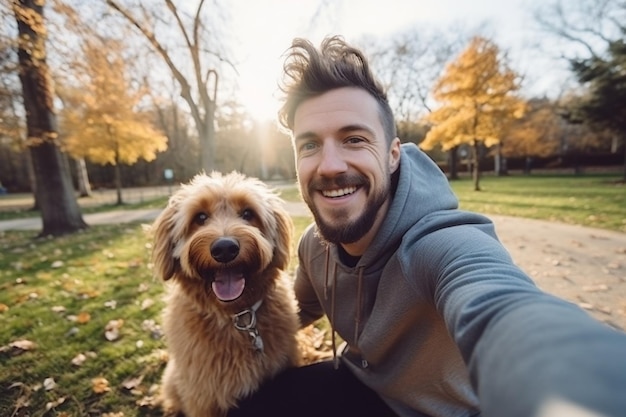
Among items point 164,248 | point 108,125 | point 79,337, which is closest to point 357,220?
point 164,248

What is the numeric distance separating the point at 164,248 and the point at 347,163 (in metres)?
1.70

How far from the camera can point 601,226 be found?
8031 millimetres

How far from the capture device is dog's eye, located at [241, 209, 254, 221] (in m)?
2.85

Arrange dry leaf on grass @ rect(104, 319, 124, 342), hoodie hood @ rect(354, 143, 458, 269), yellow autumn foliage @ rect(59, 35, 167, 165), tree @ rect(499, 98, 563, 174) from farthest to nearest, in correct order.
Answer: tree @ rect(499, 98, 563, 174) < yellow autumn foliage @ rect(59, 35, 167, 165) < dry leaf on grass @ rect(104, 319, 124, 342) < hoodie hood @ rect(354, 143, 458, 269)

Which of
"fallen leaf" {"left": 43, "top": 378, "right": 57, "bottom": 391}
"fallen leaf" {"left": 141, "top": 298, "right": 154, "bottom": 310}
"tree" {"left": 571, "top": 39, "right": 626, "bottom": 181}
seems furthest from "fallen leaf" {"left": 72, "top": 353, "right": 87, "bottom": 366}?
"tree" {"left": 571, "top": 39, "right": 626, "bottom": 181}

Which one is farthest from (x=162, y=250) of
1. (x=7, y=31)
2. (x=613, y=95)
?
(x=613, y=95)

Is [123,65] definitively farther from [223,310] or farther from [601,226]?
[601,226]

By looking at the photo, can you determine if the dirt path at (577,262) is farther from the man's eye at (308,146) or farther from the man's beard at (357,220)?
the man's eye at (308,146)

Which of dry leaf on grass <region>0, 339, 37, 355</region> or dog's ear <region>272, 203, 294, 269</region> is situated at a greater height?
dog's ear <region>272, 203, 294, 269</region>

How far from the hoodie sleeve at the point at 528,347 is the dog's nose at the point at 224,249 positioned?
155 centimetres

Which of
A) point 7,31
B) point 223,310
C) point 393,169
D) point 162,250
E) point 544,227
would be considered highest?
point 7,31

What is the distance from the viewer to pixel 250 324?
2.57 metres

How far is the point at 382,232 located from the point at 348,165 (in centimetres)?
44

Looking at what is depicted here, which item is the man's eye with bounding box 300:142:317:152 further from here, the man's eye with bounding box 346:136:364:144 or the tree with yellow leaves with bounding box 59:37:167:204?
the tree with yellow leaves with bounding box 59:37:167:204
